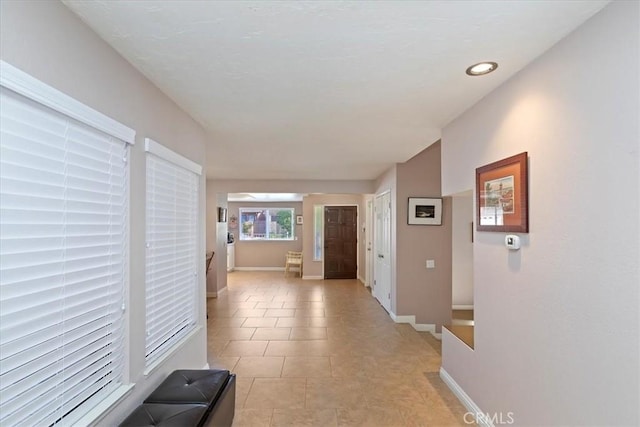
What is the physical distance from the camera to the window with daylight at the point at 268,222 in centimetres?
1080

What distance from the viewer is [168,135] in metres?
2.36

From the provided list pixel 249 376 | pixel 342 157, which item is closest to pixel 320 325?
pixel 249 376

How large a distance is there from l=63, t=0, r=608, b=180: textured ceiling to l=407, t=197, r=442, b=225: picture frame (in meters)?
2.23

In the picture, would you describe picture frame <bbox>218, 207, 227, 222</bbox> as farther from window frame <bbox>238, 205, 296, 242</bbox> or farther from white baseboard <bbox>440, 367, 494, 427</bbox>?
white baseboard <bbox>440, 367, 494, 427</bbox>

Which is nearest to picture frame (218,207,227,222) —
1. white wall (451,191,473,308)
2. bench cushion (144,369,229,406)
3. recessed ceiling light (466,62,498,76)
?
white wall (451,191,473,308)

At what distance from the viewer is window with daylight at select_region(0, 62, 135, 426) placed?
114cm

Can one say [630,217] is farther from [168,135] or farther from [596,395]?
[168,135]

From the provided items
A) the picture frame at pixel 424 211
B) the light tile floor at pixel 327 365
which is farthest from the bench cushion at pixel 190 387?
the picture frame at pixel 424 211

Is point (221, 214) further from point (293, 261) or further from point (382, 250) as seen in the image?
point (382, 250)

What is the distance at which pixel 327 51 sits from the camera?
5.64ft

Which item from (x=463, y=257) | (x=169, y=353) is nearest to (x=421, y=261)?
(x=463, y=257)

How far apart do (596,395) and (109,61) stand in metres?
2.80

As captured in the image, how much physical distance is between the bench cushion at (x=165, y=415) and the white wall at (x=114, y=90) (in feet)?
0.27

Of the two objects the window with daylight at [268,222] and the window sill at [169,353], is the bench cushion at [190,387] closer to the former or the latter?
the window sill at [169,353]
